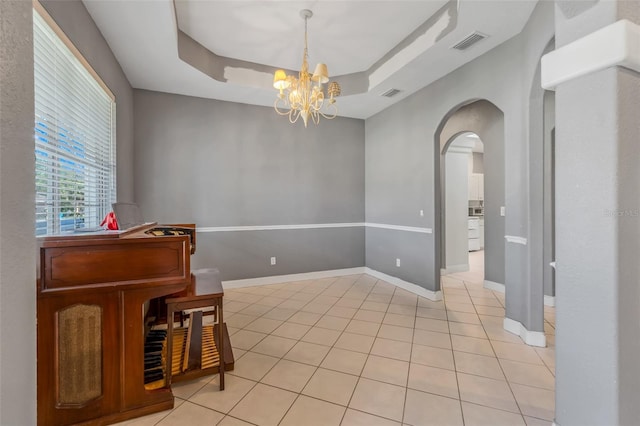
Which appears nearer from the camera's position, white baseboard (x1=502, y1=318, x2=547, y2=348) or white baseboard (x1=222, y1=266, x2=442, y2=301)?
white baseboard (x1=502, y1=318, x2=547, y2=348)

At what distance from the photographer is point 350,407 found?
5.73 feet

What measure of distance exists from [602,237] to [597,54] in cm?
77

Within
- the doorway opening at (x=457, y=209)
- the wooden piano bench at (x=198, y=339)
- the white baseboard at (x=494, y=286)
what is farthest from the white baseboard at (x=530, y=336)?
the wooden piano bench at (x=198, y=339)

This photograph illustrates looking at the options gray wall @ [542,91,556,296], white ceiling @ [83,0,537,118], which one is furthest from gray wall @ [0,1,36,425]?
gray wall @ [542,91,556,296]

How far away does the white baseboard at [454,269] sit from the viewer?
5086mm

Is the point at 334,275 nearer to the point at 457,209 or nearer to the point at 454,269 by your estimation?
the point at 454,269

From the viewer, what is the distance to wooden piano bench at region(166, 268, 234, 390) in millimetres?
1821

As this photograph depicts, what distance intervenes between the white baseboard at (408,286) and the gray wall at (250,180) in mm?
377

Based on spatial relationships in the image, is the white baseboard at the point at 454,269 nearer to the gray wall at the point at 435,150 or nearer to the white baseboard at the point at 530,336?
the gray wall at the point at 435,150

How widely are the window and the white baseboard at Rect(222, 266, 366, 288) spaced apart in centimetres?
205

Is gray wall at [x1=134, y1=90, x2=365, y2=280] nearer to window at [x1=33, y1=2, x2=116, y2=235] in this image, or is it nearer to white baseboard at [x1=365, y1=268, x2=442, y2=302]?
white baseboard at [x1=365, y1=268, x2=442, y2=302]

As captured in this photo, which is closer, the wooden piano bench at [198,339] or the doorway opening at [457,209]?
the wooden piano bench at [198,339]

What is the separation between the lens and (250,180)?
14.3ft

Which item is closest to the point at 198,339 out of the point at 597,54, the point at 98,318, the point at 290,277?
the point at 98,318
